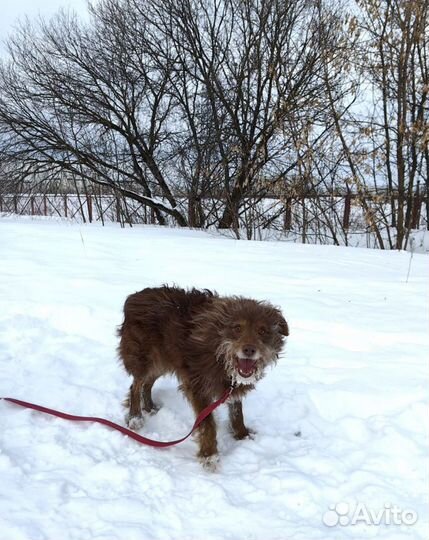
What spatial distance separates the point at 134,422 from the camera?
3.26 m

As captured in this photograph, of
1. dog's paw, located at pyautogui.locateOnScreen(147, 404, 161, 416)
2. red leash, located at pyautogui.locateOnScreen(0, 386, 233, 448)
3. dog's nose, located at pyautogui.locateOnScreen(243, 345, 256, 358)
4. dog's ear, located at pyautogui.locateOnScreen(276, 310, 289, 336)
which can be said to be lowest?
dog's paw, located at pyautogui.locateOnScreen(147, 404, 161, 416)

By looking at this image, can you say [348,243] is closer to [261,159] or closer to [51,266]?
[261,159]

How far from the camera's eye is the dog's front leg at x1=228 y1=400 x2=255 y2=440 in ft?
10.3

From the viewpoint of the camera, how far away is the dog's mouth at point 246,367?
8.91 ft

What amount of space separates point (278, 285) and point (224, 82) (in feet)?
35.1

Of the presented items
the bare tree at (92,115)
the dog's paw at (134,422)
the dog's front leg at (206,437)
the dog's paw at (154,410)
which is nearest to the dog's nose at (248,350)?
the dog's front leg at (206,437)

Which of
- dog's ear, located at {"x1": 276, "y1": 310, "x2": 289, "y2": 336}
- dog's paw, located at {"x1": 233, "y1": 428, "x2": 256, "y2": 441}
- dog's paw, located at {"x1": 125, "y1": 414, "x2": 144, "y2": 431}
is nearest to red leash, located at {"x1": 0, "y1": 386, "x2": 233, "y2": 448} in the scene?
dog's paw, located at {"x1": 125, "y1": 414, "x2": 144, "y2": 431}

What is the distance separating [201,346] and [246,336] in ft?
1.25

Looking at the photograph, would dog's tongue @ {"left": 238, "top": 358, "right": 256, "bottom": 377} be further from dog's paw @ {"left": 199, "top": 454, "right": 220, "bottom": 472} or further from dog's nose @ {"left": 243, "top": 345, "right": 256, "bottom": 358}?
dog's paw @ {"left": 199, "top": 454, "right": 220, "bottom": 472}

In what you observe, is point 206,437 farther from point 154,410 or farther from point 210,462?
point 154,410

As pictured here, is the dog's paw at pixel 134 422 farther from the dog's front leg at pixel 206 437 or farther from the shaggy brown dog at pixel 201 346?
the dog's front leg at pixel 206 437

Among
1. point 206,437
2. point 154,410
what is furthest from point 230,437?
point 154,410

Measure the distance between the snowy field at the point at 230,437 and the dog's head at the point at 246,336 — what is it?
2.08 ft

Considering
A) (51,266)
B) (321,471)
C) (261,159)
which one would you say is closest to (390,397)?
(321,471)
